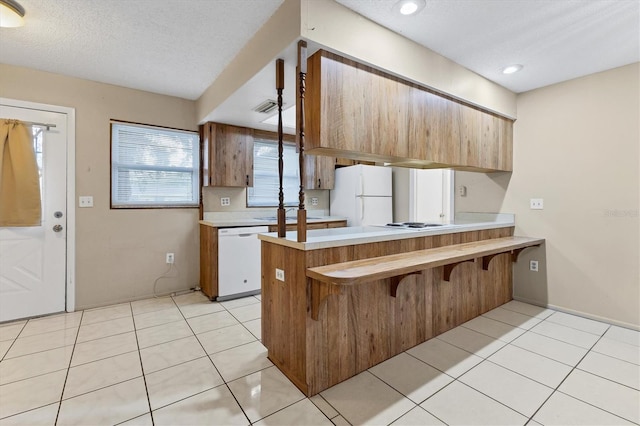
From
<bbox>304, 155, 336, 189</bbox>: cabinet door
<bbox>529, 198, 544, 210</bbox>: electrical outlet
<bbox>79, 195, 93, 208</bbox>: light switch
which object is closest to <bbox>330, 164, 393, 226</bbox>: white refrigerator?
<bbox>304, 155, 336, 189</bbox>: cabinet door

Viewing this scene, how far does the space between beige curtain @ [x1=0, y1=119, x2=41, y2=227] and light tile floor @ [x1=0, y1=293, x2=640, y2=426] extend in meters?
1.03

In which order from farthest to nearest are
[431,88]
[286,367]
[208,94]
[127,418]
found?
[208,94], [431,88], [286,367], [127,418]

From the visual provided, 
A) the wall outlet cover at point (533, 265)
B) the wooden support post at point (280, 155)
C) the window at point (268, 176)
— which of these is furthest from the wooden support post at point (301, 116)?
the wall outlet cover at point (533, 265)

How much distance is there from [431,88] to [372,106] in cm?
74

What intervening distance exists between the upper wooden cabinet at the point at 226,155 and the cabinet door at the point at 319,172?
877 millimetres

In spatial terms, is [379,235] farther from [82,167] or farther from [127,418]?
[82,167]

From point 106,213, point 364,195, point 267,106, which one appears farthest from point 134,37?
point 364,195

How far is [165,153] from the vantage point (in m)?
3.61

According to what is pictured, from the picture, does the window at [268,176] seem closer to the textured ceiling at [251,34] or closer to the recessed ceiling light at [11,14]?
the textured ceiling at [251,34]

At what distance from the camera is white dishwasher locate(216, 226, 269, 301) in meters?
3.36

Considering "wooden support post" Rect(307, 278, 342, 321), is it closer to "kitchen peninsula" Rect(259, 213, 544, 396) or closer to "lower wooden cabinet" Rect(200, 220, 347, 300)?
"kitchen peninsula" Rect(259, 213, 544, 396)

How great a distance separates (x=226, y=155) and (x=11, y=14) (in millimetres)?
2067

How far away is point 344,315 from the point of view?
1.92m

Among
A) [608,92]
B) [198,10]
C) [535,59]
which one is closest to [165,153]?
[198,10]
